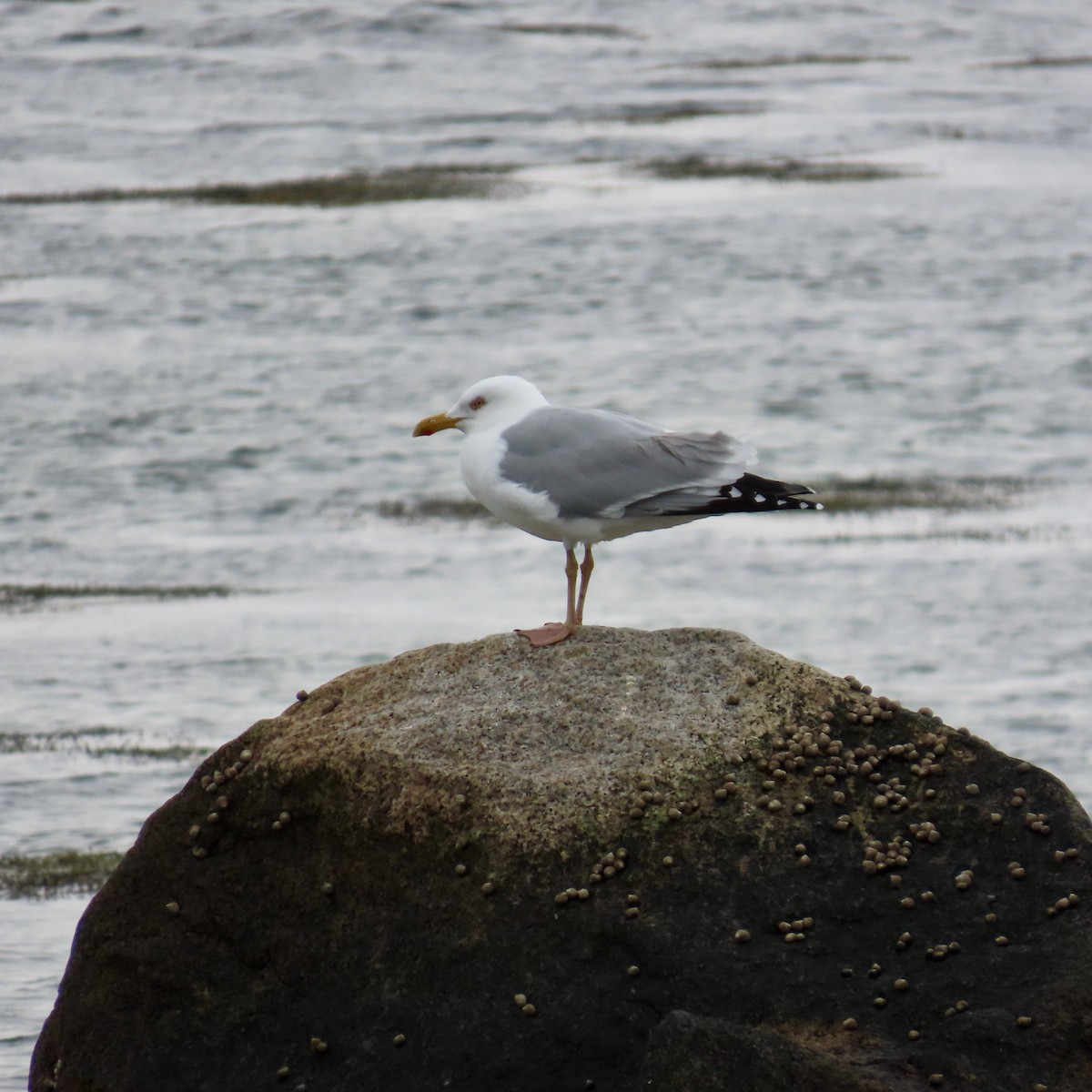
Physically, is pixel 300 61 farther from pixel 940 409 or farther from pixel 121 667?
pixel 121 667

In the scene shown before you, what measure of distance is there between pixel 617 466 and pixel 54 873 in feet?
13.2

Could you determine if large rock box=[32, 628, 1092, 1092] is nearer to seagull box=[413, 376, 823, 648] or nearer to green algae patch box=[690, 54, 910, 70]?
seagull box=[413, 376, 823, 648]

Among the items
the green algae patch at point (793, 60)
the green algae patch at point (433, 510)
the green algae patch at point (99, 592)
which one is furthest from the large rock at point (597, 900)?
the green algae patch at point (793, 60)

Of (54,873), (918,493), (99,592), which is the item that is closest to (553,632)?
(54,873)

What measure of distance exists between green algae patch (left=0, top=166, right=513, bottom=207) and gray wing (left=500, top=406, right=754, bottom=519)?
1773cm

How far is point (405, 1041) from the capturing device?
5.34 meters

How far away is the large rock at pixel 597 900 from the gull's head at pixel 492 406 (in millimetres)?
901

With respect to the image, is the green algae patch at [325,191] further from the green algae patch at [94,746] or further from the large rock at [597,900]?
the large rock at [597,900]

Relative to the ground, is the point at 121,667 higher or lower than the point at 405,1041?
lower

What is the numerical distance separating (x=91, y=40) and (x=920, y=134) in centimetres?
1335

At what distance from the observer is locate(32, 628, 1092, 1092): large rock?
5.09m

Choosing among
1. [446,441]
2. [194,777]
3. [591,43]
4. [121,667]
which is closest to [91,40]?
[591,43]

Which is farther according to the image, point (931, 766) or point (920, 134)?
point (920, 134)

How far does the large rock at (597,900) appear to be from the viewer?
5.09 meters
